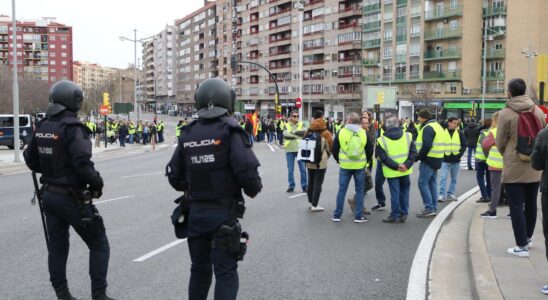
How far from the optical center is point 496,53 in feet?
219

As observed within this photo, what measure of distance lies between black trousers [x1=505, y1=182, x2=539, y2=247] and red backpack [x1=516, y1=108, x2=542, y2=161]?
0.34 meters

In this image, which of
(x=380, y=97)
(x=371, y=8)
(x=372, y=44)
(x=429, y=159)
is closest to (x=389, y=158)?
(x=429, y=159)

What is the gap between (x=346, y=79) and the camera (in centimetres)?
8444

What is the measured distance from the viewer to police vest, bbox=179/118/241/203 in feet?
12.4

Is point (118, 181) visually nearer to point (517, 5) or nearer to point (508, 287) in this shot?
point (508, 287)

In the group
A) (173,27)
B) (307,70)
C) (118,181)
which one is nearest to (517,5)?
(307,70)

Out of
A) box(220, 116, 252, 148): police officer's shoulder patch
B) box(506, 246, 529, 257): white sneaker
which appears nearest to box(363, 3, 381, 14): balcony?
box(506, 246, 529, 257): white sneaker

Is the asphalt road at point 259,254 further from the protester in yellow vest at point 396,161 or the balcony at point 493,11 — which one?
the balcony at point 493,11

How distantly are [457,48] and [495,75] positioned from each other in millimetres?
5537

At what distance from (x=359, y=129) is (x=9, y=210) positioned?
6439 millimetres

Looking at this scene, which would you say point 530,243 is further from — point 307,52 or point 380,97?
point 307,52

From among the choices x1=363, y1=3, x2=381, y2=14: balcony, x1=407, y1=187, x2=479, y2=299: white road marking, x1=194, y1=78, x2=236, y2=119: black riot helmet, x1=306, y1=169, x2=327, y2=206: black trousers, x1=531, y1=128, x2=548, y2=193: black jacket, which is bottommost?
x1=407, y1=187, x2=479, y2=299: white road marking

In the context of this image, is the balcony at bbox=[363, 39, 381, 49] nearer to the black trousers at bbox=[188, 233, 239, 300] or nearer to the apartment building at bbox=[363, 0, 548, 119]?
the apartment building at bbox=[363, 0, 548, 119]

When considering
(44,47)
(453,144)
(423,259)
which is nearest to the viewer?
(423,259)
